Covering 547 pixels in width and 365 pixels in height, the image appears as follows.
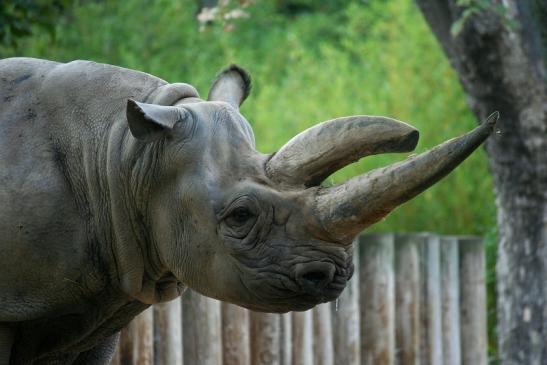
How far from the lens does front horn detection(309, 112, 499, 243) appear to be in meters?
3.57

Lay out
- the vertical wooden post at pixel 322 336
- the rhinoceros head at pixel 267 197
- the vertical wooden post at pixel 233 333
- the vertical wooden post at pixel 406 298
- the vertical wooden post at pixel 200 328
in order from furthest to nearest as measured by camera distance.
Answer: the vertical wooden post at pixel 406 298 → the vertical wooden post at pixel 322 336 → the vertical wooden post at pixel 233 333 → the vertical wooden post at pixel 200 328 → the rhinoceros head at pixel 267 197

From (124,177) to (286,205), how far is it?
65cm

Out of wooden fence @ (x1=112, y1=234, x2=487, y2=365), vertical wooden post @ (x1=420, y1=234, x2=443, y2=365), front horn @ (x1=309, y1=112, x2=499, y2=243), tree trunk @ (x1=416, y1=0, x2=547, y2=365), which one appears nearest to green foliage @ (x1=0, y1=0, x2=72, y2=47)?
wooden fence @ (x1=112, y1=234, x2=487, y2=365)

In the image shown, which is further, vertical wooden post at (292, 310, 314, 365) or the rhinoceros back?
vertical wooden post at (292, 310, 314, 365)

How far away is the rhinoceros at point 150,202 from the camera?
3842mm

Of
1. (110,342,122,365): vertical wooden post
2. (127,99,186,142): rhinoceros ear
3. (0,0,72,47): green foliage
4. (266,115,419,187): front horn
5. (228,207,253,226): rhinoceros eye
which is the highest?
(0,0,72,47): green foliage

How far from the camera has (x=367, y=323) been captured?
783 centimetres

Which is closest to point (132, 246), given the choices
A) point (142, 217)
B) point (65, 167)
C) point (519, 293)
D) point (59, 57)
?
point (142, 217)

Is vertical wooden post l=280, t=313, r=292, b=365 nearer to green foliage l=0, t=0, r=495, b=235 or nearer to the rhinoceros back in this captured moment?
the rhinoceros back

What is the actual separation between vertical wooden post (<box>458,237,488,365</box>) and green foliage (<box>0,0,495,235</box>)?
2.53 metres

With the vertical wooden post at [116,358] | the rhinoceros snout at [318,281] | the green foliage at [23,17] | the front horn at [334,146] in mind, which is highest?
the green foliage at [23,17]

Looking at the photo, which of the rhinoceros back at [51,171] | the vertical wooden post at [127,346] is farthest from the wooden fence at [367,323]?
the rhinoceros back at [51,171]

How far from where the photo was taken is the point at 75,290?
421cm

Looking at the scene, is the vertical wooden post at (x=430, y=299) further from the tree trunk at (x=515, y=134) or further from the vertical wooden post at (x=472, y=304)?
the tree trunk at (x=515, y=134)
